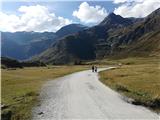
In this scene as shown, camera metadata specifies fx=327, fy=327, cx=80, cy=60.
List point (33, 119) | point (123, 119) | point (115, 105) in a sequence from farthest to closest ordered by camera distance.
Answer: point (115, 105), point (33, 119), point (123, 119)

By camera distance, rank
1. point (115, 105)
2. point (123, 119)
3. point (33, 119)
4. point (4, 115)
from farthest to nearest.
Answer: point (115, 105) → point (4, 115) → point (33, 119) → point (123, 119)

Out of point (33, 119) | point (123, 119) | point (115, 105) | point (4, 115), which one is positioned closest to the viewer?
point (123, 119)

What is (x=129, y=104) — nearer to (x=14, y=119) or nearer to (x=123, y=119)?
(x=123, y=119)

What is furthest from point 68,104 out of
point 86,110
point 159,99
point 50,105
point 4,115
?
point 159,99

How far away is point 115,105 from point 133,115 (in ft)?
15.8

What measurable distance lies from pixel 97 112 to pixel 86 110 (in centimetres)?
140

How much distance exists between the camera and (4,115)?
25.4m

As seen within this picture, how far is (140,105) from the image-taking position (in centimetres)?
2850

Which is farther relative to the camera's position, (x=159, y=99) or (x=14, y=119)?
(x=159, y=99)

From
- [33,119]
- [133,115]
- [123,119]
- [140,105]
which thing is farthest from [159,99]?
[33,119]

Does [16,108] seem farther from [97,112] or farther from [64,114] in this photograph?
[97,112]

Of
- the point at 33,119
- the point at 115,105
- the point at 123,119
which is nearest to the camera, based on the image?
the point at 123,119

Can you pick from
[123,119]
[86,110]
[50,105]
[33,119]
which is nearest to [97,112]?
[86,110]

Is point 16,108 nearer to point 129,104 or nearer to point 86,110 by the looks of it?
point 86,110
